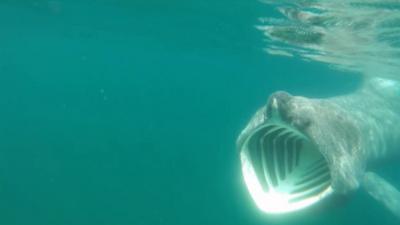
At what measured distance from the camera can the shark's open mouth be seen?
245 inches

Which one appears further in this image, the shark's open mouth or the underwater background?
the underwater background

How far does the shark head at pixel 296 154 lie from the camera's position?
6223mm

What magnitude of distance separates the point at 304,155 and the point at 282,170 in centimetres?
54

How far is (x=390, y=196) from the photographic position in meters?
8.40

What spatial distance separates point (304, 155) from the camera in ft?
24.9

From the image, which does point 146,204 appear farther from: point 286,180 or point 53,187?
point 286,180

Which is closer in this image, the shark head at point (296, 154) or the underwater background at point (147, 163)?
the shark head at point (296, 154)

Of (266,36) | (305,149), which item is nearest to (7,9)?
(266,36)

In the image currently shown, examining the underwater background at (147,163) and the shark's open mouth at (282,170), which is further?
the underwater background at (147,163)

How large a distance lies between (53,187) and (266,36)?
19.6 m

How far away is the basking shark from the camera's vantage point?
6242 mm

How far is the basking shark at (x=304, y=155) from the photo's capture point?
6242mm

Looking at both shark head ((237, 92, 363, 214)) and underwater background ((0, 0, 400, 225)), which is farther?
underwater background ((0, 0, 400, 225))

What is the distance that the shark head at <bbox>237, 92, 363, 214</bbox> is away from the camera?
245 inches
